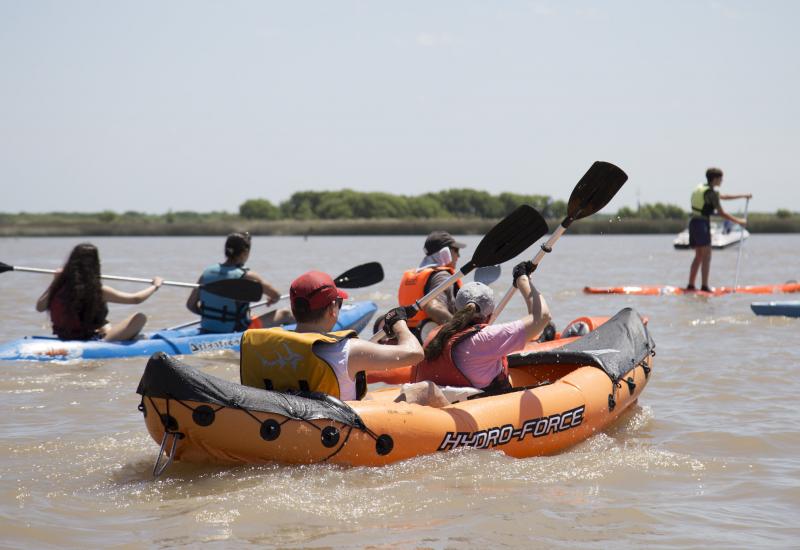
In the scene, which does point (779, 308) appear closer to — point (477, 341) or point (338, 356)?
point (477, 341)

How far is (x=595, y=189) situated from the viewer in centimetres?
682

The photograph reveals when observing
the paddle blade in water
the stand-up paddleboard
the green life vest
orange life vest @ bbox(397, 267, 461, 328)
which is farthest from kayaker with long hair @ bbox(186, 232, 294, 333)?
the stand-up paddleboard

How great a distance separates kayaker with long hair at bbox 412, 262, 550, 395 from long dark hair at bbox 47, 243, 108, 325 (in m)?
3.70

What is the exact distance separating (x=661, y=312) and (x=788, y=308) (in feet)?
5.22

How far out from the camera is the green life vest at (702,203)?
13.4 metres

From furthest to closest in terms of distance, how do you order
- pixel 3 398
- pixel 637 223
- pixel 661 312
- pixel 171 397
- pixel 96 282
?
1. pixel 637 223
2. pixel 661 312
3. pixel 96 282
4. pixel 3 398
5. pixel 171 397

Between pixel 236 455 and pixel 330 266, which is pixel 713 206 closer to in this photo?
pixel 236 455

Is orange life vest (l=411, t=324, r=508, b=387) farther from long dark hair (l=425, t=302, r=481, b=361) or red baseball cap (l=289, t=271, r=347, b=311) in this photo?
red baseball cap (l=289, t=271, r=347, b=311)

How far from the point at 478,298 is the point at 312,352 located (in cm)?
106

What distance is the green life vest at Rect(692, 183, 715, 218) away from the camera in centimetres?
1344

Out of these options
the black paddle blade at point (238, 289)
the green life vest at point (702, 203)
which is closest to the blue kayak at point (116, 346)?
the black paddle blade at point (238, 289)

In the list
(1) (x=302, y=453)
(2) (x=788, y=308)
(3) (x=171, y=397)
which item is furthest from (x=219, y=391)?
(2) (x=788, y=308)

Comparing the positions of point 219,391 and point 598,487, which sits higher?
point 219,391

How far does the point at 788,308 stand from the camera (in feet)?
36.8
